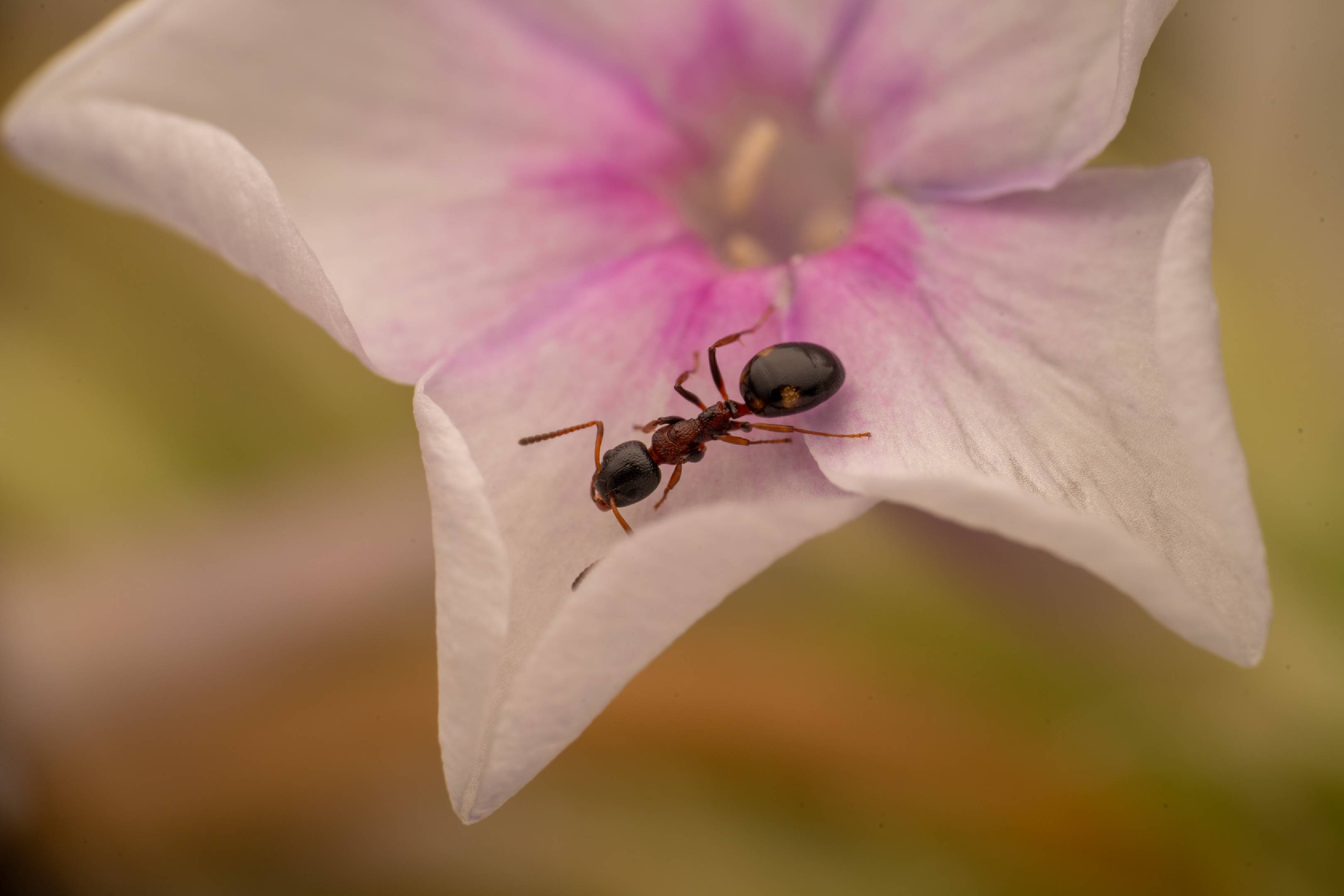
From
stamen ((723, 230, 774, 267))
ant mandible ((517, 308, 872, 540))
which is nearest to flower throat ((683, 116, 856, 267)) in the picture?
stamen ((723, 230, 774, 267))

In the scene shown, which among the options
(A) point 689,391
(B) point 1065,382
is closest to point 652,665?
(A) point 689,391

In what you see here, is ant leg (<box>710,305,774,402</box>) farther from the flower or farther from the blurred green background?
the blurred green background

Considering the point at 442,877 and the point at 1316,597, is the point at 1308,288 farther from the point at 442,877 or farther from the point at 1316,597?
the point at 442,877

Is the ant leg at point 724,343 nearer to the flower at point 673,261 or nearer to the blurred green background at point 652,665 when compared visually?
the flower at point 673,261

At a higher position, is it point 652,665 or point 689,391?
point 689,391

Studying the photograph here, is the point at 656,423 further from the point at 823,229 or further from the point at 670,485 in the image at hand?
the point at 823,229

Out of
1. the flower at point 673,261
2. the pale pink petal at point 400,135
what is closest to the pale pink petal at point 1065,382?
the flower at point 673,261

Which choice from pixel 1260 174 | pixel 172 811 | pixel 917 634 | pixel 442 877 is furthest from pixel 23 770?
pixel 1260 174
